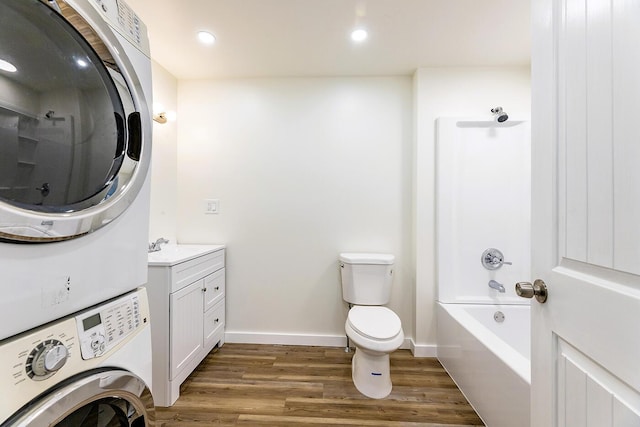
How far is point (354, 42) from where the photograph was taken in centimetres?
176

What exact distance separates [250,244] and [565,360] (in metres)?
1.98

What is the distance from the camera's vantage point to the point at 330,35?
5.54 ft

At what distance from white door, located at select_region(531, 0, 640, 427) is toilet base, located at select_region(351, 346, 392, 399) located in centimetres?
91

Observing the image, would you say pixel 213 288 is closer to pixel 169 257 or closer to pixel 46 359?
pixel 169 257

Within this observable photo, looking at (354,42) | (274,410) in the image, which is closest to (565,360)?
(274,410)

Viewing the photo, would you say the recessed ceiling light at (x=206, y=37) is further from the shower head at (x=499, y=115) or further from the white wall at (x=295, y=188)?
the shower head at (x=499, y=115)

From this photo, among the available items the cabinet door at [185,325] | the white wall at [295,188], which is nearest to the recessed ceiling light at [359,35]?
the white wall at [295,188]

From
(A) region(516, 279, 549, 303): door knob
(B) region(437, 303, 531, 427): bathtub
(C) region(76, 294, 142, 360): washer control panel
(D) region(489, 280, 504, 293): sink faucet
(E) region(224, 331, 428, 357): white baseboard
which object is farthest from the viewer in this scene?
(E) region(224, 331, 428, 357): white baseboard

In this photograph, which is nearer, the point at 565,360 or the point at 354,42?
the point at 565,360

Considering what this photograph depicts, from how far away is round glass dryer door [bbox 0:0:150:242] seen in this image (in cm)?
Answer: 47

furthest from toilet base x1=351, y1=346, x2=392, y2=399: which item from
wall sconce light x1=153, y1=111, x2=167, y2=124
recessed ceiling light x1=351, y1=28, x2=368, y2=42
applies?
wall sconce light x1=153, y1=111, x2=167, y2=124

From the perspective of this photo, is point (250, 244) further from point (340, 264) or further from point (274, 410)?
point (274, 410)

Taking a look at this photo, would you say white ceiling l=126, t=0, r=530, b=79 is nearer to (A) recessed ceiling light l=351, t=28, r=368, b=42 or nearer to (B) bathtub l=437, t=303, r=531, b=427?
(A) recessed ceiling light l=351, t=28, r=368, b=42

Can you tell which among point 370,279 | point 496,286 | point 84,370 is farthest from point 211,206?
point 496,286
